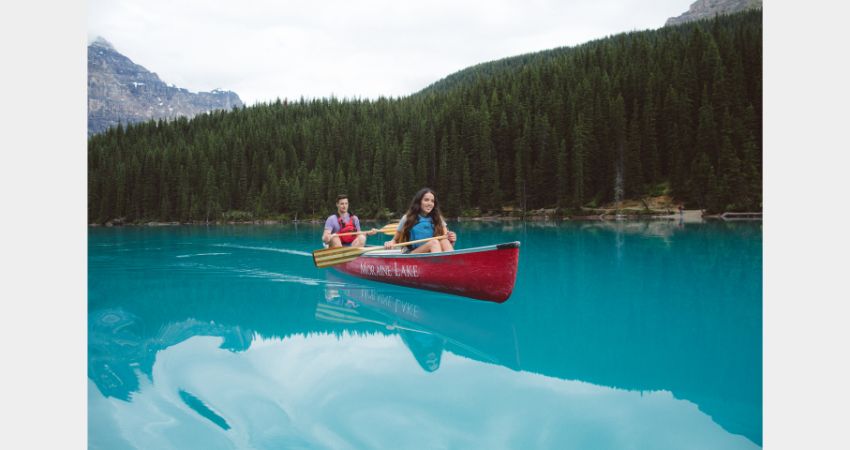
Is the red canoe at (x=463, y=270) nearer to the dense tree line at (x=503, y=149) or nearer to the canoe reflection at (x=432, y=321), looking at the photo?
the canoe reflection at (x=432, y=321)

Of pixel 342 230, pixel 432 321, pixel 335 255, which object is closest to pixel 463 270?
pixel 432 321

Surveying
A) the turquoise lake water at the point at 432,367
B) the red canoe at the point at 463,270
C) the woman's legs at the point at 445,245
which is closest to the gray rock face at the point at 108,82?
the turquoise lake water at the point at 432,367

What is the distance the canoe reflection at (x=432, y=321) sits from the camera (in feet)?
15.4

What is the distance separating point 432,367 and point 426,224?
3.81 m

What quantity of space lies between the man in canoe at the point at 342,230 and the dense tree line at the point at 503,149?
16.5 metres

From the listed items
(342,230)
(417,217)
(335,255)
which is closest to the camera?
(417,217)

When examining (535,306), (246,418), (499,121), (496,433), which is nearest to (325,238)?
(535,306)

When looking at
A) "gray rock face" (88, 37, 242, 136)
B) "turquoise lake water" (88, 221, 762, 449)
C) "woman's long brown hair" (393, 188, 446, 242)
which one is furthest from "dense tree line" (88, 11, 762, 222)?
"turquoise lake water" (88, 221, 762, 449)

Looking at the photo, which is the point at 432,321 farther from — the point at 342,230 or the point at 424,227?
the point at 342,230

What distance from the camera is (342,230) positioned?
10.7m

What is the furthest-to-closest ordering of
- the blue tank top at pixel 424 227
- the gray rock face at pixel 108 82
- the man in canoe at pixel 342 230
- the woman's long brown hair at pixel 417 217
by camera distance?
the man in canoe at pixel 342 230
the blue tank top at pixel 424 227
the woman's long brown hair at pixel 417 217
the gray rock face at pixel 108 82

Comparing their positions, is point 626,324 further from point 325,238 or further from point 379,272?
point 325,238

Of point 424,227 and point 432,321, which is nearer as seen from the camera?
point 432,321

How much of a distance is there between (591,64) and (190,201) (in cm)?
4775
